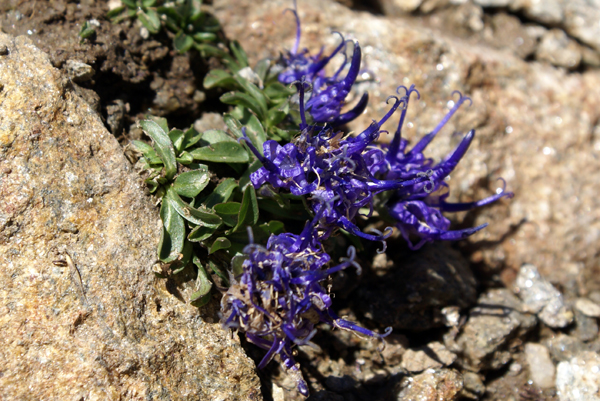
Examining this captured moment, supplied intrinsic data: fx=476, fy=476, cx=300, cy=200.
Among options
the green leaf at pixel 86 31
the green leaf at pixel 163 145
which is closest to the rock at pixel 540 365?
the green leaf at pixel 163 145

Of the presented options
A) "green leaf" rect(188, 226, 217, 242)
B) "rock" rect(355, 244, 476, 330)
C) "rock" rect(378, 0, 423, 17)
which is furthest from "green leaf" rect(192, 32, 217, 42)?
"rock" rect(378, 0, 423, 17)

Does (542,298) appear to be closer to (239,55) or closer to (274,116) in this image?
(274,116)

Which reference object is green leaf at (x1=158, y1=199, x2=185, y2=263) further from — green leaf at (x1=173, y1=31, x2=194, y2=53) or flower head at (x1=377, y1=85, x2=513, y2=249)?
green leaf at (x1=173, y1=31, x2=194, y2=53)

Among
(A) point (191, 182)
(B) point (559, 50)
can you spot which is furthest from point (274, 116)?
(B) point (559, 50)

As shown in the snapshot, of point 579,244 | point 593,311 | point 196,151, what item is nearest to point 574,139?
point 579,244

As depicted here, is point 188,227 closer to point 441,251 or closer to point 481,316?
point 441,251

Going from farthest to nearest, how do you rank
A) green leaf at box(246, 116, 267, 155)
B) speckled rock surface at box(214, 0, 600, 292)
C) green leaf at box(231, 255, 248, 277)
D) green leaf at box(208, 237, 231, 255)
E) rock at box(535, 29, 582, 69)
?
rock at box(535, 29, 582, 69), speckled rock surface at box(214, 0, 600, 292), green leaf at box(246, 116, 267, 155), green leaf at box(208, 237, 231, 255), green leaf at box(231, 255, 248, 277)
